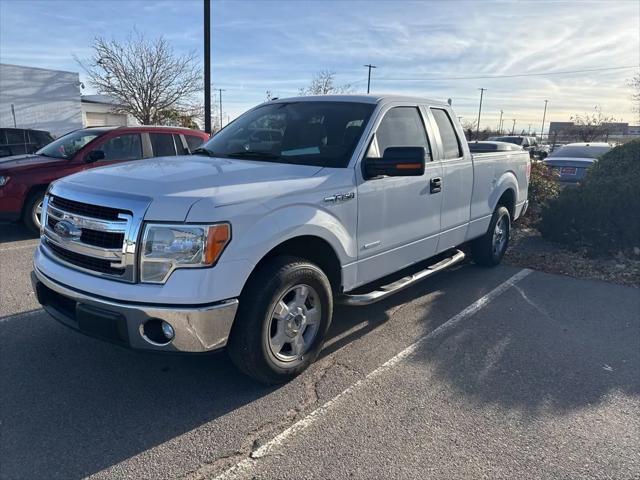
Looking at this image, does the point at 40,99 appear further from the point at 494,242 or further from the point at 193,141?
the point at 494,242

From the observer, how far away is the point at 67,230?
3143mm

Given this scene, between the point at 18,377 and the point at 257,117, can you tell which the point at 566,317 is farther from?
the point at 18,377

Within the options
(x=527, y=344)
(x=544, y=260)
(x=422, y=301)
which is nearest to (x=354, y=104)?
(x=422, y=301)

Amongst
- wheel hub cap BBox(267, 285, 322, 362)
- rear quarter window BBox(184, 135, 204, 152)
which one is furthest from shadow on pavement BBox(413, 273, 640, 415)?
rear quarter window BBox(184, 135, 204, 152)

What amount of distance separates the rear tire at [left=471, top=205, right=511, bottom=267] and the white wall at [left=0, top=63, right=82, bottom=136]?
29714mm

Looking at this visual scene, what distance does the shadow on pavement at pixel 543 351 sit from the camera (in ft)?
11.4

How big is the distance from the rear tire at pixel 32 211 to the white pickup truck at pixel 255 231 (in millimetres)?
4506

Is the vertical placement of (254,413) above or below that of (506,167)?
below

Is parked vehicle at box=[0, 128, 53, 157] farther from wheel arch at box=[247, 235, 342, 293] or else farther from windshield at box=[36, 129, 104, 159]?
wheel arch at box=[247, 235, 342, 293]

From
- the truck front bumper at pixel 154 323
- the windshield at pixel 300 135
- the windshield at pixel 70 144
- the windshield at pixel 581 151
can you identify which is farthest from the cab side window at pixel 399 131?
the windshield at pixel 581 151

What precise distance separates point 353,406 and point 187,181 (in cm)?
183

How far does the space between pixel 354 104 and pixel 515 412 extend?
2778 mm

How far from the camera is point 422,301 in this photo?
5230 millimetres

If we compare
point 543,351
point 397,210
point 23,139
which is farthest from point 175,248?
point 23,139
